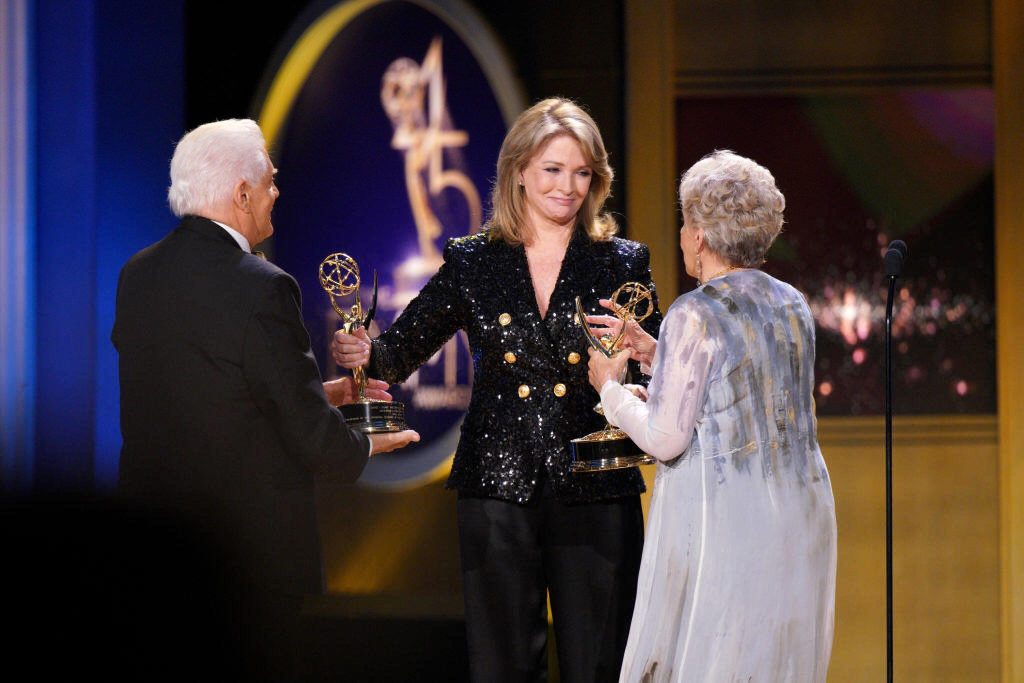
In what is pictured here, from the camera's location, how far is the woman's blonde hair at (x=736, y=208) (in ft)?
7.70

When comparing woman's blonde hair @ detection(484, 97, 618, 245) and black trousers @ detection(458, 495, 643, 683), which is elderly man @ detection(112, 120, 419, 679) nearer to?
black trousers @ detection(458, 495, 643, 683)

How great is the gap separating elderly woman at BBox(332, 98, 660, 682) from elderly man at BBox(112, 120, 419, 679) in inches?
14.9

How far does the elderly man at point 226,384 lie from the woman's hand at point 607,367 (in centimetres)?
63

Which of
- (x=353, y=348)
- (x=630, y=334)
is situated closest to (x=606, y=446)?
(x=630, y=334)

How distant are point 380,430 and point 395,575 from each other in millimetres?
1485

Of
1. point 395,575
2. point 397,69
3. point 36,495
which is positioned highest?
point 397,69

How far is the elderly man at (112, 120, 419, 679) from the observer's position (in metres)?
2.51

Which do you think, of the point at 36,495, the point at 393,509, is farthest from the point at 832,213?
the point at 36,495

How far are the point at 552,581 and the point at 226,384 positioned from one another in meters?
0.92

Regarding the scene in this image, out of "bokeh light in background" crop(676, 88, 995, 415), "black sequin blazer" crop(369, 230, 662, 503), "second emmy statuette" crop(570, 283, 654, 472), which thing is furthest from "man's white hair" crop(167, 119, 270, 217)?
"bokeh light in background" crop(676, 88, 995, 415)

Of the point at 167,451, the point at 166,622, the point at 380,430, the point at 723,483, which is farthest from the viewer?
the point at 380,430

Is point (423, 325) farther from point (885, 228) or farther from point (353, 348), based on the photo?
point (885, 228)

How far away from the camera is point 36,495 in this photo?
12.8 feet

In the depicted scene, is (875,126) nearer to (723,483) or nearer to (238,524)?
(723,483)
